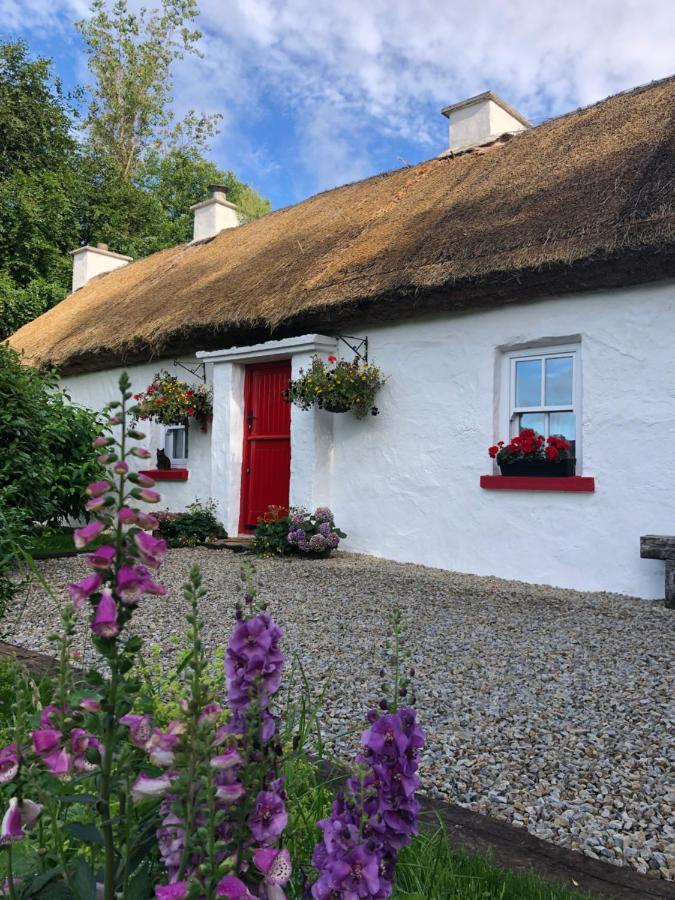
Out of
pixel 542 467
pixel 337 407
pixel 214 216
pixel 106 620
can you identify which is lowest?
pixel 106 620

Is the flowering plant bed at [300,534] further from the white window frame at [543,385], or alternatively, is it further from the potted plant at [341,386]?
the white window frame at [543,385]

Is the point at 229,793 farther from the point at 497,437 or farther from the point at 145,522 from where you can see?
the point at 497,437

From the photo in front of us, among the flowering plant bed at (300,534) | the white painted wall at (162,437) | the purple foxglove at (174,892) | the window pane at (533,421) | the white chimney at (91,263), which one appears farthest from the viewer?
the white chimney at (91,263)

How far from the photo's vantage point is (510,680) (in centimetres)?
311

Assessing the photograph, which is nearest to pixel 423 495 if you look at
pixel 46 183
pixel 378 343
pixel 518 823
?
pixel 378 343

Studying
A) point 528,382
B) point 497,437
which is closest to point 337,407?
point 497,437

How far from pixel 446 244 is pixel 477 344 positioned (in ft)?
3.23

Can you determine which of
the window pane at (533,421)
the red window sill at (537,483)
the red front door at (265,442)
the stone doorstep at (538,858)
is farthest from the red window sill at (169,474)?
the stone doorstep at (538,858)

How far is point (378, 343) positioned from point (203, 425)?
2756mm

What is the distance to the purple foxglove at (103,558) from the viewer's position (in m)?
0.87

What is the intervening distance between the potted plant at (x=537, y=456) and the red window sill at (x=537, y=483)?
0.23ft

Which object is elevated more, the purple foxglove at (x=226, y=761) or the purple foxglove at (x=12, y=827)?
the purple foxglove at (x=226, y=761)

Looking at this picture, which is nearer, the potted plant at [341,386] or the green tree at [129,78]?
Result: the potted plant at [341,386]

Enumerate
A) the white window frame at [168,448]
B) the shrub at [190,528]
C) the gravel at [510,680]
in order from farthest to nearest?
the white window frame at [168,448] → the shrub at [190,528] → the gravel at [510,680]
